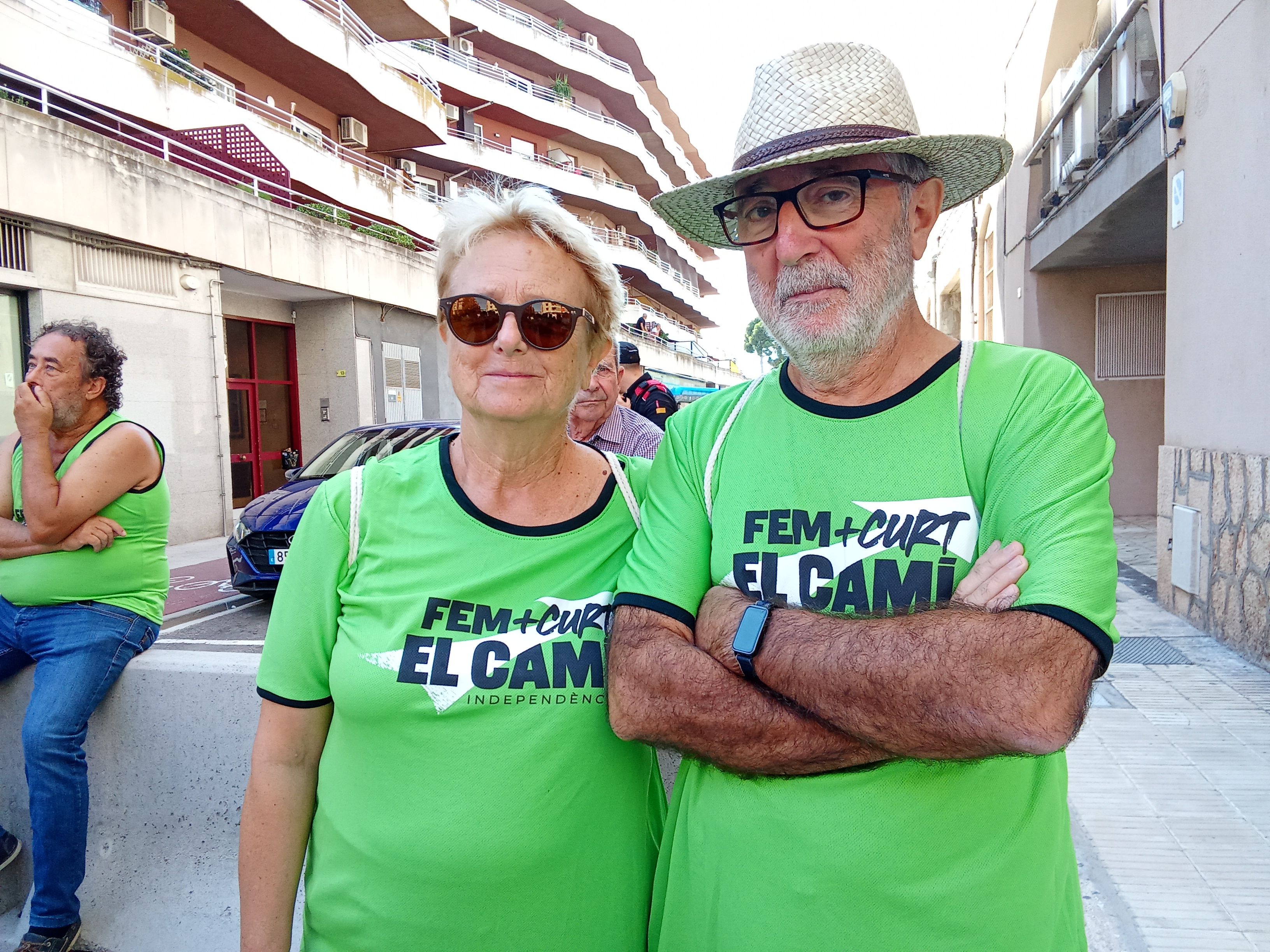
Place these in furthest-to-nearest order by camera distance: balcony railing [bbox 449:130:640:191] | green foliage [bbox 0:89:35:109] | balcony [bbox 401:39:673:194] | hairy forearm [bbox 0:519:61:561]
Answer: balcony railing [bbox 449:130:640:191]
balcony [bbox 401:39:673:194]
green foliage [bbox 0:89:35:109]
hairy forearm [bbox 0:519:61:561]

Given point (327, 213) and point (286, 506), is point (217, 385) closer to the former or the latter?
point (327, 213)

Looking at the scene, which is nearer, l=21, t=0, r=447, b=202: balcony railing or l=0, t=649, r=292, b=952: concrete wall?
l=0, t=649, r=292, b=952: concrete wall

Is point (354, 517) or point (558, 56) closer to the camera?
point (354, 517)

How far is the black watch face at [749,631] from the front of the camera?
4.91ft

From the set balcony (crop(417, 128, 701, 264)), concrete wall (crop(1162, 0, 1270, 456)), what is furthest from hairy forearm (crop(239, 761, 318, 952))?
balcony (crop(417, 128, 701, 264))

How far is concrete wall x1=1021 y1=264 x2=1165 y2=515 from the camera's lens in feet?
37.8

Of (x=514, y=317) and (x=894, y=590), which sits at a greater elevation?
(x=514, y=317)

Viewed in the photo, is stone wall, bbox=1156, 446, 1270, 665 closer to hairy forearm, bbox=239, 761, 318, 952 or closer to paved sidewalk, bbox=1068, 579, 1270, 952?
paved sidewalk, bbox=1068, 579, 1270, 952

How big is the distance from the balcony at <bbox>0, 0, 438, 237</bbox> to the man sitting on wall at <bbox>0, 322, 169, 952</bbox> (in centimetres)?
1118

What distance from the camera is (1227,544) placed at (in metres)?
5.64

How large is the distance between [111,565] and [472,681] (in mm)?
2119

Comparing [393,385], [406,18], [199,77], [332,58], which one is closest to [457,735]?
[393,385]

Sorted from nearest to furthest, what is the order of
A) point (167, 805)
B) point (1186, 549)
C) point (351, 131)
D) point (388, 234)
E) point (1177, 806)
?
point (167, 805) < point (1177, 806) < point (1186, 549) < point (388, 234) < point (351, 131)

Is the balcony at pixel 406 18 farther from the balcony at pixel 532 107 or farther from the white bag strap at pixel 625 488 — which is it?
the white bag strap at pixel 625 488
